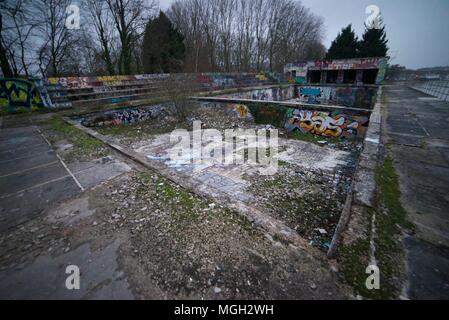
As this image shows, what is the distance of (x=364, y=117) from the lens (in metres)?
7.50

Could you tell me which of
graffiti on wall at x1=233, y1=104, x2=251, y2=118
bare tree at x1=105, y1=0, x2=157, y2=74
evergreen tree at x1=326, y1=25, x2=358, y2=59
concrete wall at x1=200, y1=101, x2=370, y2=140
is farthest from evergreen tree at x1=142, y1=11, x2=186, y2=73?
evergreen tree at x1=326, y1=25, x2=358, y2=59

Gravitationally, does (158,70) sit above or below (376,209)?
above

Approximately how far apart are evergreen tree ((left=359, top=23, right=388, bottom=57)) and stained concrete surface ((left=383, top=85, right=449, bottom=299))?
31.0m

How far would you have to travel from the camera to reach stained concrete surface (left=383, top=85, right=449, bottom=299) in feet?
6.08

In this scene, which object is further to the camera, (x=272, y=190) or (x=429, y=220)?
(x=272, y=190)

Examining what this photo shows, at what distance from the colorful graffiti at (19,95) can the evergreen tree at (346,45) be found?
1445 inches

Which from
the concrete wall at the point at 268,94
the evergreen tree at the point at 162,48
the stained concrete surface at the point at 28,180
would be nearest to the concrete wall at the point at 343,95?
the concrete wall at the point at 268,94

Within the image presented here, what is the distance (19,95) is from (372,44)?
4104cm

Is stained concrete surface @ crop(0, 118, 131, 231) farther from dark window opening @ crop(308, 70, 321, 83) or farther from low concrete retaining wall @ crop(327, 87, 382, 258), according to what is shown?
dark window opening @ crop(308, 70, 321, 83)

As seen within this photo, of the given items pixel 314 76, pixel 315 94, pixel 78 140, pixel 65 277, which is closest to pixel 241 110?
pixel 78 140

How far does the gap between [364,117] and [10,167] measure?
10.8 m

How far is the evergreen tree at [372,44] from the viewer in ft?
97.4

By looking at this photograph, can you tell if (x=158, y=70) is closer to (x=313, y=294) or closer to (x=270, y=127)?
(x=270, y=127)
